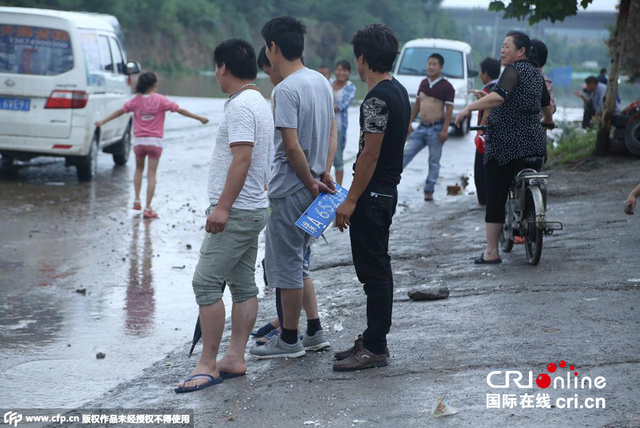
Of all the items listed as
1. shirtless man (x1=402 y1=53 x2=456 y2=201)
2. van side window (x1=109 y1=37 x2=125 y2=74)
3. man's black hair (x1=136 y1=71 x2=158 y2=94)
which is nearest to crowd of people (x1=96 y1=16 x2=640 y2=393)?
man's black hair (x1=136 y1=71 x2=158 y2=94)

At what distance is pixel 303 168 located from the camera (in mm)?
5125

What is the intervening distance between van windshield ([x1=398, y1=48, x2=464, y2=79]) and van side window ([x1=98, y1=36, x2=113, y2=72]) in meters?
10.3

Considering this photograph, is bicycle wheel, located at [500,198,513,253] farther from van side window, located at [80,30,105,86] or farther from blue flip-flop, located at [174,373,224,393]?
van side window, located at [80,30,105,86]

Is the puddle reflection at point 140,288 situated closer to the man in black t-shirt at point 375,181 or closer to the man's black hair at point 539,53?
the man in black t-shirt at point 375,181

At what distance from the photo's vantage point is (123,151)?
591 inches

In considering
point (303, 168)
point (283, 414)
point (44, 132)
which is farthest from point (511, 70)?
point (44, 132)

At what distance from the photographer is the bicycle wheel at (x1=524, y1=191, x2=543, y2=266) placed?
732cm

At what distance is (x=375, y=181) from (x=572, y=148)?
1075cm

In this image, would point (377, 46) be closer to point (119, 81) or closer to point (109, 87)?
point (109, 87)

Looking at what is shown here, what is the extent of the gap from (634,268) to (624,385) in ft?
8.86

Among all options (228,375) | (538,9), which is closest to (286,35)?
(228,375)

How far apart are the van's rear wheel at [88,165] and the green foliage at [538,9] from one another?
18.8 ft

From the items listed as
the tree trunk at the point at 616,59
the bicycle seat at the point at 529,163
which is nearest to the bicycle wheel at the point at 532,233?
the bicycle seat at the point at 529,163

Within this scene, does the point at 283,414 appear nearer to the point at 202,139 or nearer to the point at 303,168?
the point at 303,168
